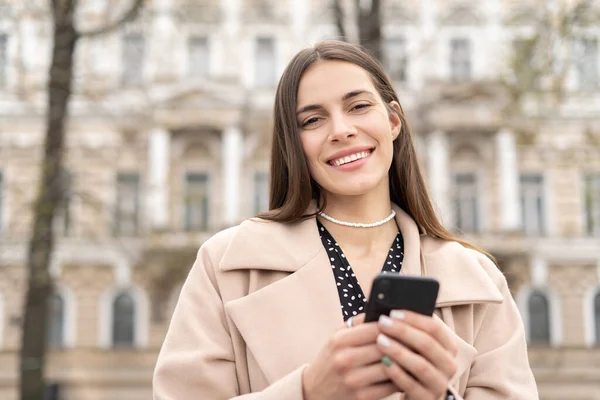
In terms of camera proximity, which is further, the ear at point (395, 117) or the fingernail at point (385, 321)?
the ear at point (395, 117)

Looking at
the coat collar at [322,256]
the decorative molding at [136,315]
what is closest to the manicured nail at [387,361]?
the coat collar at [322,256]

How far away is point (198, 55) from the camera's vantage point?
20984 mm

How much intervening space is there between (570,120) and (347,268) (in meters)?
19.2

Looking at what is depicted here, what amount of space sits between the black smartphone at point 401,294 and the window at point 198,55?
1993cm

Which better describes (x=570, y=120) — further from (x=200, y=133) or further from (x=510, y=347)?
(x=510, y=347)

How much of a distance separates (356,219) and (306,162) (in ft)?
0.67

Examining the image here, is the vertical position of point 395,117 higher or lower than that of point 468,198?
lower

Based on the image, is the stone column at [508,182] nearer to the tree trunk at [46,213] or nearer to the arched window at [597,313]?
the arched window at [597,313]

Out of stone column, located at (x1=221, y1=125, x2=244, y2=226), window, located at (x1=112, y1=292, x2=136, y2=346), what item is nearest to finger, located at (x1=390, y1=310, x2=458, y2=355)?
Result: stone column, located at (x1=221, y1=125, x2=244, y2=226)

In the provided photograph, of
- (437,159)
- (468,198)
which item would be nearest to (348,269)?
(437,159)

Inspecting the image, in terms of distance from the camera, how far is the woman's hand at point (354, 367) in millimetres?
1395

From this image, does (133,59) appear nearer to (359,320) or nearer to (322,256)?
(322,256)

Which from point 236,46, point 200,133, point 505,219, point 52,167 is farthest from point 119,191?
point 52,167

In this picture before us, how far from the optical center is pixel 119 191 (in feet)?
61.3
